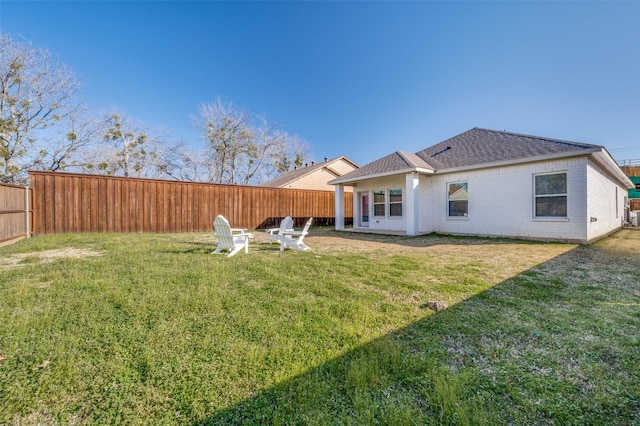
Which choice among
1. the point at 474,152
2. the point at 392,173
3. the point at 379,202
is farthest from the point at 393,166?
the point at 474,152

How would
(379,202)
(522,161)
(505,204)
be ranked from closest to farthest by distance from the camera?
(522,161)
(505,204)
(379,202)

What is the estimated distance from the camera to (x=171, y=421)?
1.56 metres

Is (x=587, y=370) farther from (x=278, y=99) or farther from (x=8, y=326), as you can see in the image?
(x=278, y=99)

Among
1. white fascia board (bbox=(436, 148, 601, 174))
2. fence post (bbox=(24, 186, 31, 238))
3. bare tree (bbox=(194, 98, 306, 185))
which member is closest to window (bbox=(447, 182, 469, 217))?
white fascia board (bbox=(436, 148, 601, 174))

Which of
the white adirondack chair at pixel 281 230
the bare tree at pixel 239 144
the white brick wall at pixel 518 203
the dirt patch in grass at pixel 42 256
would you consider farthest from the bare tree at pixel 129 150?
the white brick wall at pixel 518 203

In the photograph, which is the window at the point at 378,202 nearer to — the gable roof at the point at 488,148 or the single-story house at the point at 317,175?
the gable roof at the point at 488,148

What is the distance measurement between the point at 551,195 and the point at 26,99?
27.3 meters

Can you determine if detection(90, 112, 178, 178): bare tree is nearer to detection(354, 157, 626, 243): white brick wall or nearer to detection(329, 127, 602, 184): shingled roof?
detection(329, 127, 602, 184): shingled roof

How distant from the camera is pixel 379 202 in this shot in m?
13.7

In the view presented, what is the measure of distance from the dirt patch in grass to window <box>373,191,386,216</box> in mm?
11130

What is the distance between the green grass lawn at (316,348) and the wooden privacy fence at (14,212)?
4.49 meters

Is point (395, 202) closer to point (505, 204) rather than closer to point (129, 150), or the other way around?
point (505, 204)

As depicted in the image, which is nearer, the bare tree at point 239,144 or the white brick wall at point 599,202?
the white brick wall at point 599,202

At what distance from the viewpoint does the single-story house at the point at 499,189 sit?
8.30m
